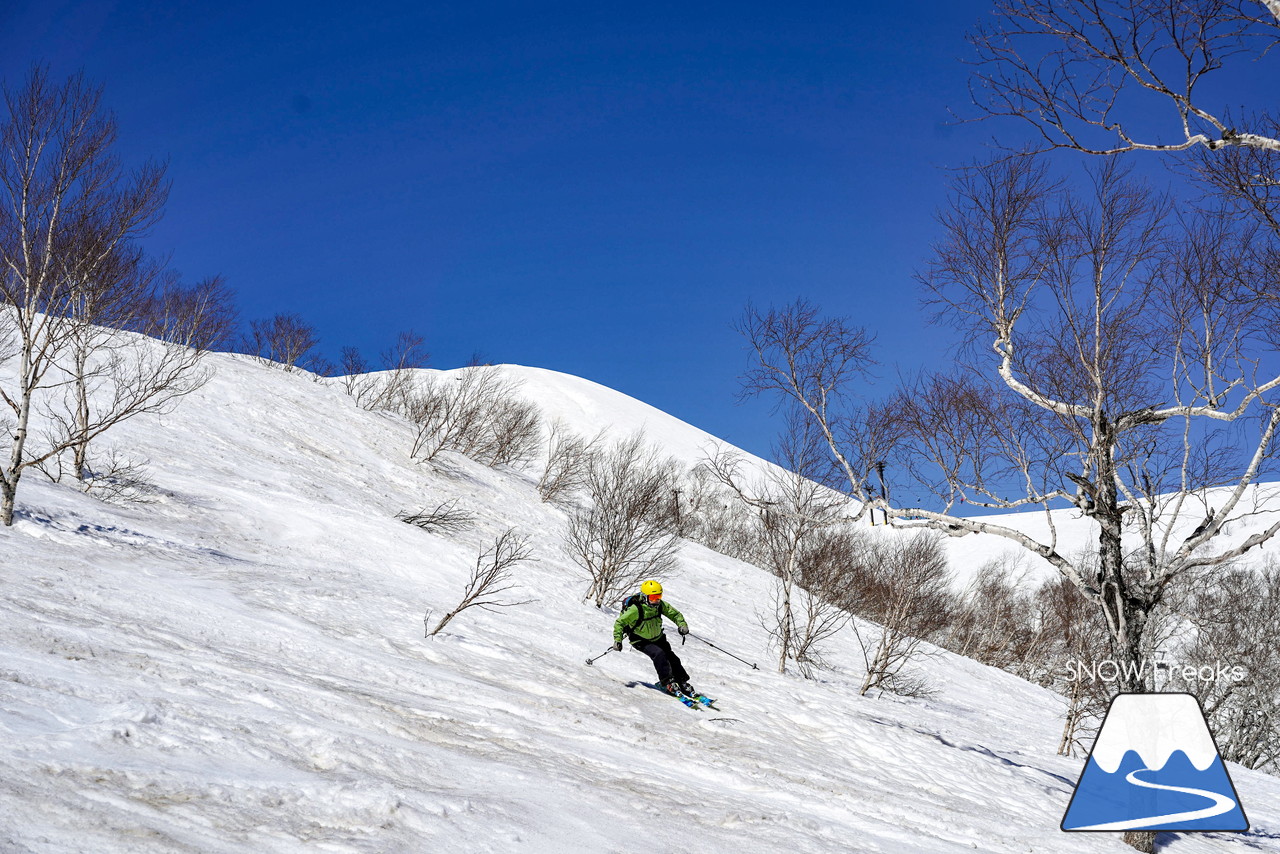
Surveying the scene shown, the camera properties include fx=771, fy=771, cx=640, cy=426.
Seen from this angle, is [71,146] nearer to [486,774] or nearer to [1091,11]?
[486,774]

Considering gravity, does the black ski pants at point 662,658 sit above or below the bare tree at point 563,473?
below

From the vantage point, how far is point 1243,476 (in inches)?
312

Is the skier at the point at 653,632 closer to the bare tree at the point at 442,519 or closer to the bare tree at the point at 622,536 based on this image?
the bare tree at the point at 622,536

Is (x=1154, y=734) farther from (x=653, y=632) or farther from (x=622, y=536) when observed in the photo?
(x=622, y=536)

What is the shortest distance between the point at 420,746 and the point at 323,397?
28576mm

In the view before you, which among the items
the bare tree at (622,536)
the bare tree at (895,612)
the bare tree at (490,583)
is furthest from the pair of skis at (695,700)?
the bare tree at (622,536)

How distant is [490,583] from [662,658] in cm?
506

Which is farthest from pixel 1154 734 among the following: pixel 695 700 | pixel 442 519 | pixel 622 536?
pixel 442 519

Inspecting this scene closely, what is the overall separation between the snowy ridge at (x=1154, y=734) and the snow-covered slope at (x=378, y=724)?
49.2 inches

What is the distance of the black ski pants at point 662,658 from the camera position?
9883 millimetres

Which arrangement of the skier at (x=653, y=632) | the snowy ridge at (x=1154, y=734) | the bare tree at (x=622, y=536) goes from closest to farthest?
the snowy ridge at (x=1154, y=734) < the skier at (x=653, y=632) < the bare tree at (x=622, y=536)

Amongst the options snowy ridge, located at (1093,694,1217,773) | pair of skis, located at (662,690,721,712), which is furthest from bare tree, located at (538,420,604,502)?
snowy ridge, located at (1093,694,1217,773)

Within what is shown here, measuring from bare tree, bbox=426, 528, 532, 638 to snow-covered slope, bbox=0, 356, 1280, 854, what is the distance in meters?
0.37

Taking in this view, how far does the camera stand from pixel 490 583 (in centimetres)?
1395
